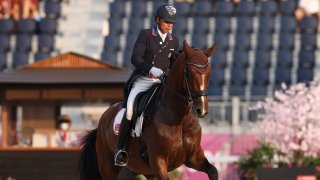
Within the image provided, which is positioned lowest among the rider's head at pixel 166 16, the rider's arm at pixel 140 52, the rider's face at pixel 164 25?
the rider's arm at pixel 140 52

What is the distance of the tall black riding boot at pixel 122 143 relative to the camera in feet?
30.2

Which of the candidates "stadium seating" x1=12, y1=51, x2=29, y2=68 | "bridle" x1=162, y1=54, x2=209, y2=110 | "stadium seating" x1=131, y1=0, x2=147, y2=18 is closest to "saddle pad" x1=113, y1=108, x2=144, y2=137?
"bridle" x1=162, y1=54, x2=209, y2=110

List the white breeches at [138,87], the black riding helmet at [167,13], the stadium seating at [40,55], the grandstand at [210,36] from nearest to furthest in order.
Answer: the black riding helmet at [167,13], the white breeches at [138,87], the grandstand at [210,36], the stadium seating at [40,55]

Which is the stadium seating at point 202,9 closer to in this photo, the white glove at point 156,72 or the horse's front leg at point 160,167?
the white glove at point 156,72

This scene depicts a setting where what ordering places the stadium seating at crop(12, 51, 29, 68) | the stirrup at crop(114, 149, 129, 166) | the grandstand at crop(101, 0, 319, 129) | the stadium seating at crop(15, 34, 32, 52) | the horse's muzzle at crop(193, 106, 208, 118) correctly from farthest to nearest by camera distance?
the stadium seating at crop(15, 34, 32, 52), the stadium seating at crop(12, 51, 29, 68), the grandstand at crop(101, 0, 319, 129), the stirrup at crop(114, 149, 129, 166), the horse's muzzle at crop(193, 106, 208, 118)

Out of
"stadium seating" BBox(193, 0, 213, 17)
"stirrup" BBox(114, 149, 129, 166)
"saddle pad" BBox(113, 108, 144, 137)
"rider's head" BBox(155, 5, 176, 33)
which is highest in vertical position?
"rider's head" BBox(155, 5, 176, 33)

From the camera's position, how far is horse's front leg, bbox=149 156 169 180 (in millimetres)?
8289

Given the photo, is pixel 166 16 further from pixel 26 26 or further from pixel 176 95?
pixel 26 26

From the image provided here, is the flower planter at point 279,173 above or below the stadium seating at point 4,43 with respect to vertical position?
above

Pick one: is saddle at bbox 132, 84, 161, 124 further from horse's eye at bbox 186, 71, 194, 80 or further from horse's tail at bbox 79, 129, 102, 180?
horse's tail at bbox 79, 129, 102, 180

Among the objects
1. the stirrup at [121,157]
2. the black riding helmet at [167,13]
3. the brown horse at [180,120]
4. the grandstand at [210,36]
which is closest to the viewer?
the brown horse at [180,120]

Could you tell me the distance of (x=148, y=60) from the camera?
912 cm

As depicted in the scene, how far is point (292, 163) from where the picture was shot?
16.4m

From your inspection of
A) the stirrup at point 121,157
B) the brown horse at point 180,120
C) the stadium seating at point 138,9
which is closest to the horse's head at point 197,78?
the brown horse at point 180,120
